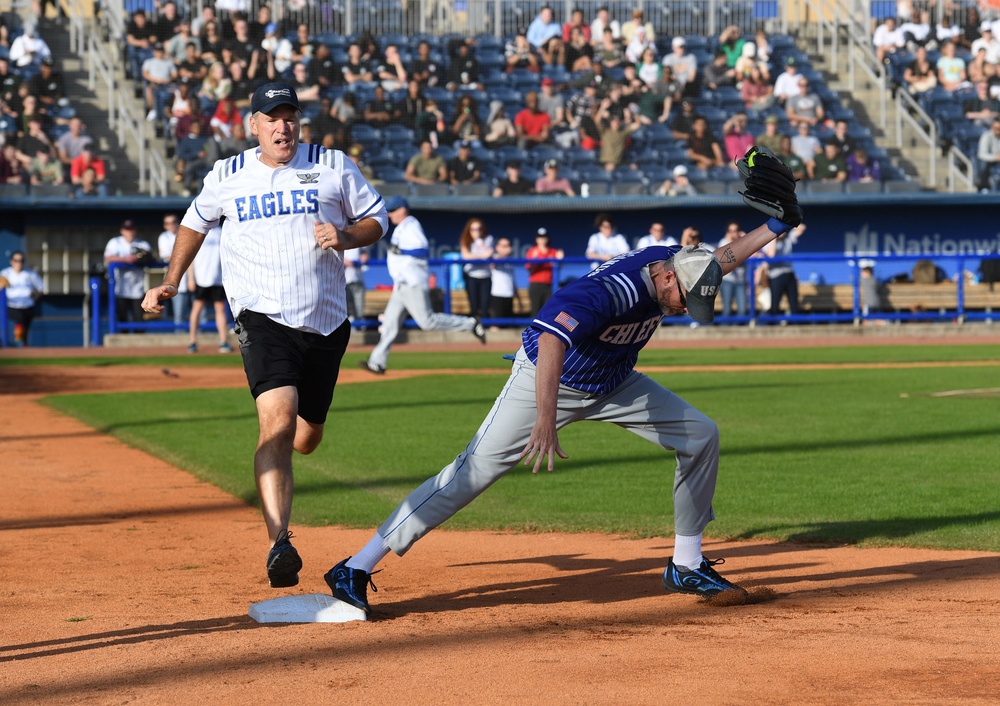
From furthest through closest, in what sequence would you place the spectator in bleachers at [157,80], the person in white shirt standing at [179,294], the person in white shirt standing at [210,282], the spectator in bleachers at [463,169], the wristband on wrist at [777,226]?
the spectator in bleachers at [157,80]
the spectator in bleachers at [463,169]
the person in white shirt standing at [179,294]
the person in white shirt standing at [210,282]
the wristband on wrist at [777,226]

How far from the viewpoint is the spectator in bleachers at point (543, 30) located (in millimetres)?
28859

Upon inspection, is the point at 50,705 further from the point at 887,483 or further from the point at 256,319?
the point at 887,483

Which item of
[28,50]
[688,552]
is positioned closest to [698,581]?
[688,552]

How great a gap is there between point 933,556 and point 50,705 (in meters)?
4.08

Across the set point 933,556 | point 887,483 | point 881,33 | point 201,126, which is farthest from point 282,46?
point 933,556

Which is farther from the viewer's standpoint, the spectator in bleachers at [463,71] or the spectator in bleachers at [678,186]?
the spectator in bleachers at [463,71]

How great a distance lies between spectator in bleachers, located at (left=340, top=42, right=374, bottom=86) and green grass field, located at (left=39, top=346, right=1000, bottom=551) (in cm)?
1239

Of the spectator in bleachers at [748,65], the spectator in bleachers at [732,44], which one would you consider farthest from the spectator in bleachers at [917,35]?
the spectator in bleachers at [732,44]

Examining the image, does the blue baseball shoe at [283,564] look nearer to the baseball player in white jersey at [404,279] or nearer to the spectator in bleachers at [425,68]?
the baseball player in white jersey at [404,279]

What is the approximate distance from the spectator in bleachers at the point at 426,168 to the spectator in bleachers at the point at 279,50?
12.1ft

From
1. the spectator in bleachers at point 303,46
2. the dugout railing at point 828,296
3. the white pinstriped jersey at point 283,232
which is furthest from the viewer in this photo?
the spectator in bleachers at point 303,46

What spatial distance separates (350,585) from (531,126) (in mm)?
22041

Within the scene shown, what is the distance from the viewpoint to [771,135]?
1029 inches

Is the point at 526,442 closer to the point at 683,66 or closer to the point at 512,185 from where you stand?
the point at 512,185
